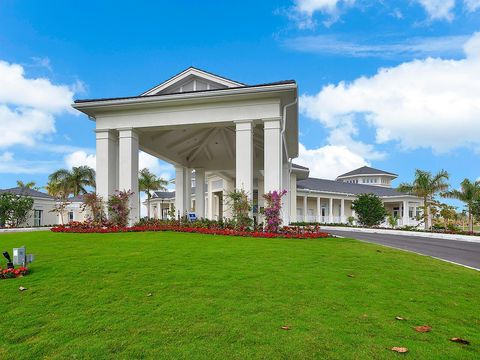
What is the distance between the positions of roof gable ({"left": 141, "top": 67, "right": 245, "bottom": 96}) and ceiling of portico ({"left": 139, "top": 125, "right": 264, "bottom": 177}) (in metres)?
2.20

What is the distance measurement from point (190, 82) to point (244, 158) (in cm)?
548

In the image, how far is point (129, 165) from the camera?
17234 mm

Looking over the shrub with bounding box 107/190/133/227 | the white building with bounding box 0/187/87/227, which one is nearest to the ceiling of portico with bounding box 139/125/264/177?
the shrub with bounding box 107/190/133/227

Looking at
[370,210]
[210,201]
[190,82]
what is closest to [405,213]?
[370,210]

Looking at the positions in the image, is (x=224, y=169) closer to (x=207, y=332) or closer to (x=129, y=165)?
(x=129, y=165)

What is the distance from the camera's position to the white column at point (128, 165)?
56.6ft

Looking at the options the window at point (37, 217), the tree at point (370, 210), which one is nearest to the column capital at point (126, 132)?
the tree at point (370, 210)

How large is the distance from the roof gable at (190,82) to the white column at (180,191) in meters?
9.36

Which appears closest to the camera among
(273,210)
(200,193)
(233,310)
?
(233,310)

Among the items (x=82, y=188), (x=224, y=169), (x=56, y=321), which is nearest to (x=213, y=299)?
(x=56, y=321)

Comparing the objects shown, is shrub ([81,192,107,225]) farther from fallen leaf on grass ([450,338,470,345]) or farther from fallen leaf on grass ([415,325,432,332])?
fallen leaf on grass ([450,338,470,345])

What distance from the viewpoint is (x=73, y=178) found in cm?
3966

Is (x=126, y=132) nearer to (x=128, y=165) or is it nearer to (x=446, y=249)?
(x=128, y=165)

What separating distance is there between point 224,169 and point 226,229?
1270 cm
